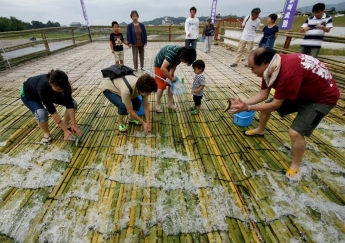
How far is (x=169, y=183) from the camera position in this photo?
171 centimetres

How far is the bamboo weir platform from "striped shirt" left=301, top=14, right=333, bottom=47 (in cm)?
175

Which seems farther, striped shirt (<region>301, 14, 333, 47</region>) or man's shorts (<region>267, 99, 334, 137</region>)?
striped shirt (<region>301, 14, 333, 47</region>)

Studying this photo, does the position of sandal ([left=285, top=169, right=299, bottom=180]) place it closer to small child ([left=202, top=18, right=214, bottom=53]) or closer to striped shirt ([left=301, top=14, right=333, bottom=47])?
striped shirt ([left=301, top=14, right=333, bottom=47])

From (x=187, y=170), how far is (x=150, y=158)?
1.41 ft

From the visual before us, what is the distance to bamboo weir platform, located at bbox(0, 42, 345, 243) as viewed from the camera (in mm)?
1344

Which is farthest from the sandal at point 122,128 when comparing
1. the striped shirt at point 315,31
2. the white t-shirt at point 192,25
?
the white t-shirt at point 192,25

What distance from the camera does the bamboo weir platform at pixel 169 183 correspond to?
4.41 feet

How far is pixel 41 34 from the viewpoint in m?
6.52

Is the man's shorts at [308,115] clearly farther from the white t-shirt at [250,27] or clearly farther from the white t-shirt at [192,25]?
the white t-shirt at [192,25]

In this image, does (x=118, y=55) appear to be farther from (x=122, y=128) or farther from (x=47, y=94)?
(x=47, y=94)

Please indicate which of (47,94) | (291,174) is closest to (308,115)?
(291,174)

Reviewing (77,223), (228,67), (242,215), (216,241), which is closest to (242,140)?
(242,215)

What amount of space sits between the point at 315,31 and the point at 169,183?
413 cm

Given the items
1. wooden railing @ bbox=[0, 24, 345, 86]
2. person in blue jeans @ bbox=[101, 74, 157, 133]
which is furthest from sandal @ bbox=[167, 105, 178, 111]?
wooden railing @ bbox=[0, 24, 345, 86]
